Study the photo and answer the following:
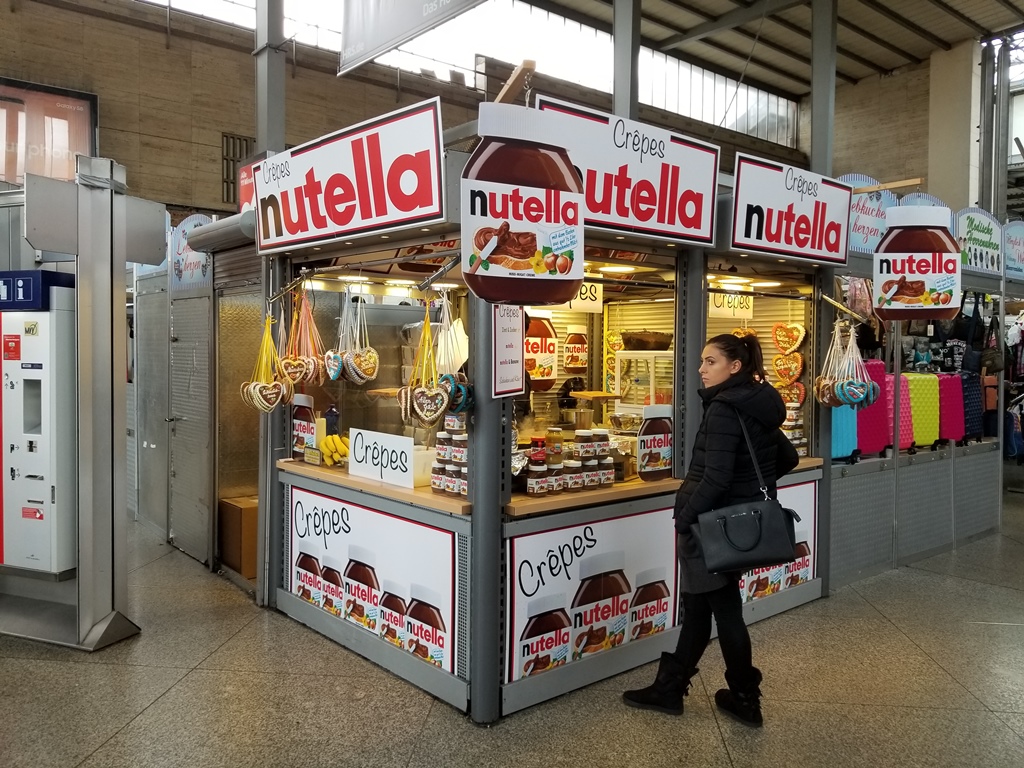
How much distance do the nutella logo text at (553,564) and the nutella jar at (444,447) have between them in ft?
1.98

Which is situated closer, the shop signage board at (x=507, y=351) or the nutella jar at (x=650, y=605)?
the shop signage board at (x=507, y=351)

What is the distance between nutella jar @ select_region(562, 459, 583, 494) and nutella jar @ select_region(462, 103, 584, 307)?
1227 mm

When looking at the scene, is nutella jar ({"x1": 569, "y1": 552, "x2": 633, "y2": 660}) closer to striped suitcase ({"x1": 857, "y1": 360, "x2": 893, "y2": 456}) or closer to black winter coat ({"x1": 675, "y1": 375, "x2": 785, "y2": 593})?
black winter coat ({"x1": 675, "y1": 375, "x2": 785, "y2": 593})

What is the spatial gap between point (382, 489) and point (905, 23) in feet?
47.3

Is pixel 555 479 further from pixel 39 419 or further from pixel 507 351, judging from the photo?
pixel 39 419

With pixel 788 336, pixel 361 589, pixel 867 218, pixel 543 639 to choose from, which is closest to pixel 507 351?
→ pixel 543 639

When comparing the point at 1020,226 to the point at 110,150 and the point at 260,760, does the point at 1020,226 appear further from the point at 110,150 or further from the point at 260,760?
the point at 110,150

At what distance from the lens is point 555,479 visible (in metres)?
3.71

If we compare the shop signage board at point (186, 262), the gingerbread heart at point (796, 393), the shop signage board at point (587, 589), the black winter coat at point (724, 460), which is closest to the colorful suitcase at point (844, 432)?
the gingerbread heart at point (796, 393)

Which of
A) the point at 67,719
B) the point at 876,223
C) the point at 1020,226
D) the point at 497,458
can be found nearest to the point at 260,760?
the point at 67,719

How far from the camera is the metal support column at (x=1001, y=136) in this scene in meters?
13.1

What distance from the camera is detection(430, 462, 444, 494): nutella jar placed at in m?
3.68

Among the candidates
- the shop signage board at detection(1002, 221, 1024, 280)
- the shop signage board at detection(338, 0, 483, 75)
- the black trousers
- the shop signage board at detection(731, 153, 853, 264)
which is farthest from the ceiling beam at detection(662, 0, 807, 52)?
the black trousers

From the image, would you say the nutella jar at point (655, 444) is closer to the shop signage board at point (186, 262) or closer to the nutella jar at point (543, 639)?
the nutella jar at point (543, 639)
